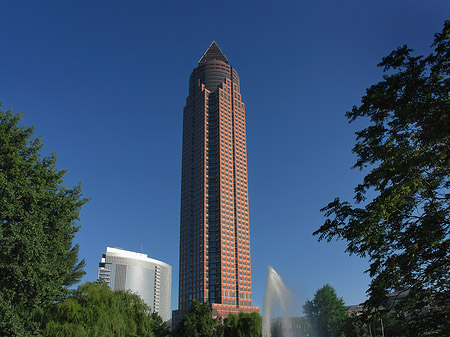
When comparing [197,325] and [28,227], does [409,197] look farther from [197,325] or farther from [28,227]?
[197,325]

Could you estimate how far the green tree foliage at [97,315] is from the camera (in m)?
27.7

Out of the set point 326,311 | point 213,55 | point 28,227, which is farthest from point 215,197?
point 28,227

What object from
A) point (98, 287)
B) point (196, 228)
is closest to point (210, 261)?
point (196, 228)

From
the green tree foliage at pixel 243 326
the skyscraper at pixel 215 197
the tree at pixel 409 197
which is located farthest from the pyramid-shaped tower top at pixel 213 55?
the tree at pixel 409 197

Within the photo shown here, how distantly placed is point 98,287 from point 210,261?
96.6 meters

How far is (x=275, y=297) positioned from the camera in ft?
204

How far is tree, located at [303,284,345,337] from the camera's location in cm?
7938

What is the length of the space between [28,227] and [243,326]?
2146 inches

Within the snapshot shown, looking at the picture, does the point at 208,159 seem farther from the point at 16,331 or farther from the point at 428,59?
the point at 428,59

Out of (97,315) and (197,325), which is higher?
(97,315)

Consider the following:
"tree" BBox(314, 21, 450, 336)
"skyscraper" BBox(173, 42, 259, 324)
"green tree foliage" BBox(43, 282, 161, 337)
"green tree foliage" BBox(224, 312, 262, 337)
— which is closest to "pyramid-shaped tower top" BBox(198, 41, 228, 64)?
"skyscraper" BBox(173, 42, 259, 324)

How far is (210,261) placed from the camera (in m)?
128

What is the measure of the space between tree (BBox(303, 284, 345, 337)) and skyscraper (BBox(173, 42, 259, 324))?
40.3m

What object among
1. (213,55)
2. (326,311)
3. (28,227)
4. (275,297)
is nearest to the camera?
(28,227)
